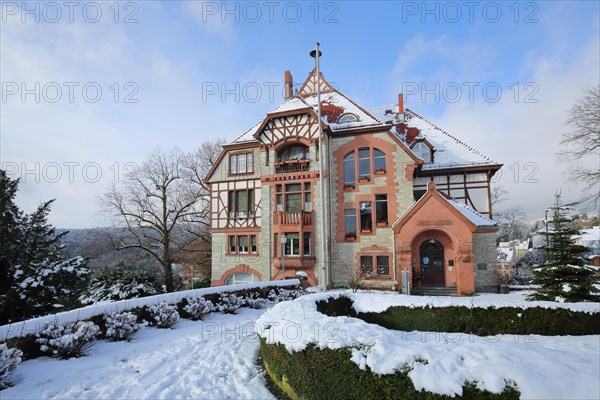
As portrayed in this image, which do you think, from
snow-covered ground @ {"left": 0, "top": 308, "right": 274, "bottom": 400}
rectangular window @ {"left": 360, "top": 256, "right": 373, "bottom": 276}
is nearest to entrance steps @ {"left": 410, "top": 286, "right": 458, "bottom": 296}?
rectangular window @ {"left": 360, "top": 256, "right": 373, "bottom": 276}

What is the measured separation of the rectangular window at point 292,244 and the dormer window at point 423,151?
426 inches

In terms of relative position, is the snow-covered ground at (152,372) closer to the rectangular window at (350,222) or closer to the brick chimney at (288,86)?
the rectangular window at (350,222)

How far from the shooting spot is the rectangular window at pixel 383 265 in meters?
21.0

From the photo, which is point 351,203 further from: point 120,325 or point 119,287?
point 120,325

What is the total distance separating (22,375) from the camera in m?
5.64

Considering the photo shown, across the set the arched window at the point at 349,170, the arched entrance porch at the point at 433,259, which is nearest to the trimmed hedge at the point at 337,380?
the arched entrance porch at the point at 433,259

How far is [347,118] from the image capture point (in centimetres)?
2373

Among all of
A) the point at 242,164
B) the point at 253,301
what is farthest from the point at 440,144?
the point at 253,301

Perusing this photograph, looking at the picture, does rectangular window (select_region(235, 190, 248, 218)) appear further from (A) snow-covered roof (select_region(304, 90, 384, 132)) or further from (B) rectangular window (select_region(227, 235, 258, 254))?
(A) snow-covered roof (select_region(304, 90, 384, 132))

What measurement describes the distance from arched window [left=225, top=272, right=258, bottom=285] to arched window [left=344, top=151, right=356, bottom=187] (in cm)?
993

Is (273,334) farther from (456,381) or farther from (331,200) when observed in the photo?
(331,200)

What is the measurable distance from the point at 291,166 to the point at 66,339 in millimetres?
18239

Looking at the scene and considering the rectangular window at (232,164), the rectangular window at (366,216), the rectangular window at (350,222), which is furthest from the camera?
the rectangular window at (232,164)

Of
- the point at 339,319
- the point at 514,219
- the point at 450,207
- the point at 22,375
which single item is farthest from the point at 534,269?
the point at 514,219
